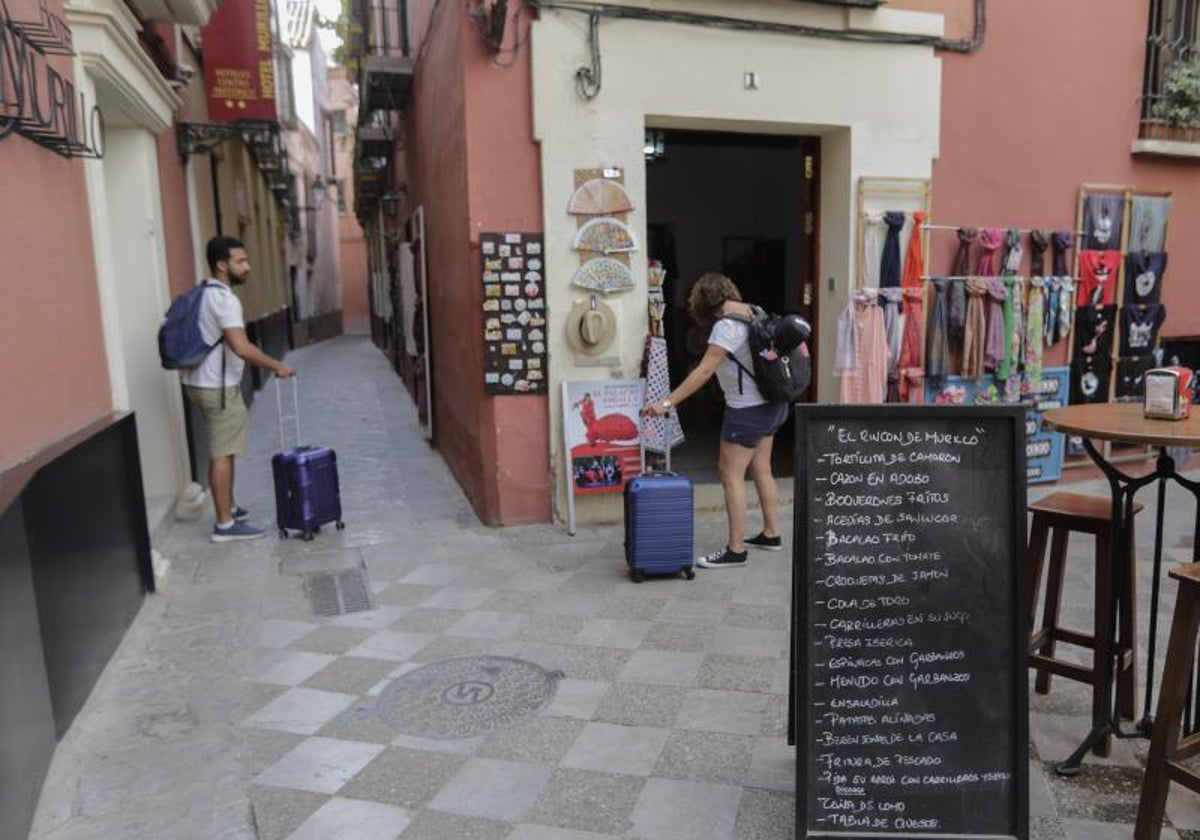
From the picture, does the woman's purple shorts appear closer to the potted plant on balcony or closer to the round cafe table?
the round cafe table

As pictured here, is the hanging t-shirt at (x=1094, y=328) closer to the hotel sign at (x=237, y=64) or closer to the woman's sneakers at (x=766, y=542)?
the woman's sneakers at (x=766, y=542)

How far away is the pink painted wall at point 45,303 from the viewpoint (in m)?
3.20

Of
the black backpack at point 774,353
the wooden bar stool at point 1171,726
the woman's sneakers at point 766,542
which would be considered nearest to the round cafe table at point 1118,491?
the wooden bar stool at point 1171,726

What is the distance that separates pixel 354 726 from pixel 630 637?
141 cm

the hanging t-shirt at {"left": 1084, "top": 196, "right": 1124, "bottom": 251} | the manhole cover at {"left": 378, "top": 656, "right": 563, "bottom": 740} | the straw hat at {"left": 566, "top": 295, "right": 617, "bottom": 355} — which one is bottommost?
the manhole cover at {"left": 378, "top": 656, "right": 563, "bottom": 740}

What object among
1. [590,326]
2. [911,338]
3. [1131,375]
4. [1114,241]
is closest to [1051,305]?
[1114,241]

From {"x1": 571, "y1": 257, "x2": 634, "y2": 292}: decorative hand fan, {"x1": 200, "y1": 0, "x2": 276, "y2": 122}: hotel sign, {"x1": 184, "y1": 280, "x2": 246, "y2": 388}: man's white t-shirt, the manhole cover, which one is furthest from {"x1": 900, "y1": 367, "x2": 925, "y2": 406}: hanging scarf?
{"x1": 200, "y1": 0, "x2": 276, "y2": 122}: hotel sign

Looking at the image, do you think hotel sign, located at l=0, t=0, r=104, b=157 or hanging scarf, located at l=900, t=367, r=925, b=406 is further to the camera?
hanging scarf, located at l=900, t=367, r=925, b=406

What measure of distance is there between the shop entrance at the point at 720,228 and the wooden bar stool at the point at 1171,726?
27.2 ft

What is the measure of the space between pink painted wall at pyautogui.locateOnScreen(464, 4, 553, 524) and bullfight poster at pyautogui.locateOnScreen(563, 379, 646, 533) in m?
0.19

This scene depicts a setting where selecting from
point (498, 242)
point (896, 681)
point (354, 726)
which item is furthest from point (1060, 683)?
point (498, 242)

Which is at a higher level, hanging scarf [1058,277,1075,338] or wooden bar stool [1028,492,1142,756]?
hanging scarf [1058,277,1075,338]

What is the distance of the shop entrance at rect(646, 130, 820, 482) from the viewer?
11383mm

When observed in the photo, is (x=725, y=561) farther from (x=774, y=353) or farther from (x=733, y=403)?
(x=774, y=353)
